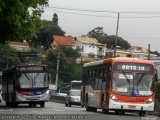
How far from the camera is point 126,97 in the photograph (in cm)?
3105

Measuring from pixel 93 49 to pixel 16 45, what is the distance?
77.0 ft

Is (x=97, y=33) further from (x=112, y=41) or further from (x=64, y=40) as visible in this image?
(x=64, y=40)

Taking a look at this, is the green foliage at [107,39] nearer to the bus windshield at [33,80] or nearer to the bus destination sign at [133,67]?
the bus windshield at [33,80]

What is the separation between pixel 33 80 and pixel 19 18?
11573 mm

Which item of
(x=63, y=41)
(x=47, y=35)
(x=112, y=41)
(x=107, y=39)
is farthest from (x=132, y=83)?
(x=107, y=39)

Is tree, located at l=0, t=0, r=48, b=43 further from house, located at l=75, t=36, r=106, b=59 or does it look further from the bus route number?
house, located at l=75, t=36, r=106, b=59

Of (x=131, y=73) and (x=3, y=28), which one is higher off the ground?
(x=3, y=28)

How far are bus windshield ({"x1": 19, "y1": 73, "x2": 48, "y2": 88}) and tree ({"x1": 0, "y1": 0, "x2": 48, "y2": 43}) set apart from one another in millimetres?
7677

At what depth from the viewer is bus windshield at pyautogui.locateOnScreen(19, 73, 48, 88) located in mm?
42938

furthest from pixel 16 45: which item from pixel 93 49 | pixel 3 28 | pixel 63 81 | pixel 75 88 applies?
pixel 3 28

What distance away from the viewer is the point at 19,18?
32.1 m

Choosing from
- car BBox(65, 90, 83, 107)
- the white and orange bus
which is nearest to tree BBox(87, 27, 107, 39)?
car BBox(65, 90, 83, 107)

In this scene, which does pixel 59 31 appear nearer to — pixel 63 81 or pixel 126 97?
pixel 63 81

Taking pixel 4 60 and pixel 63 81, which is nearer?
pixel 4 60
